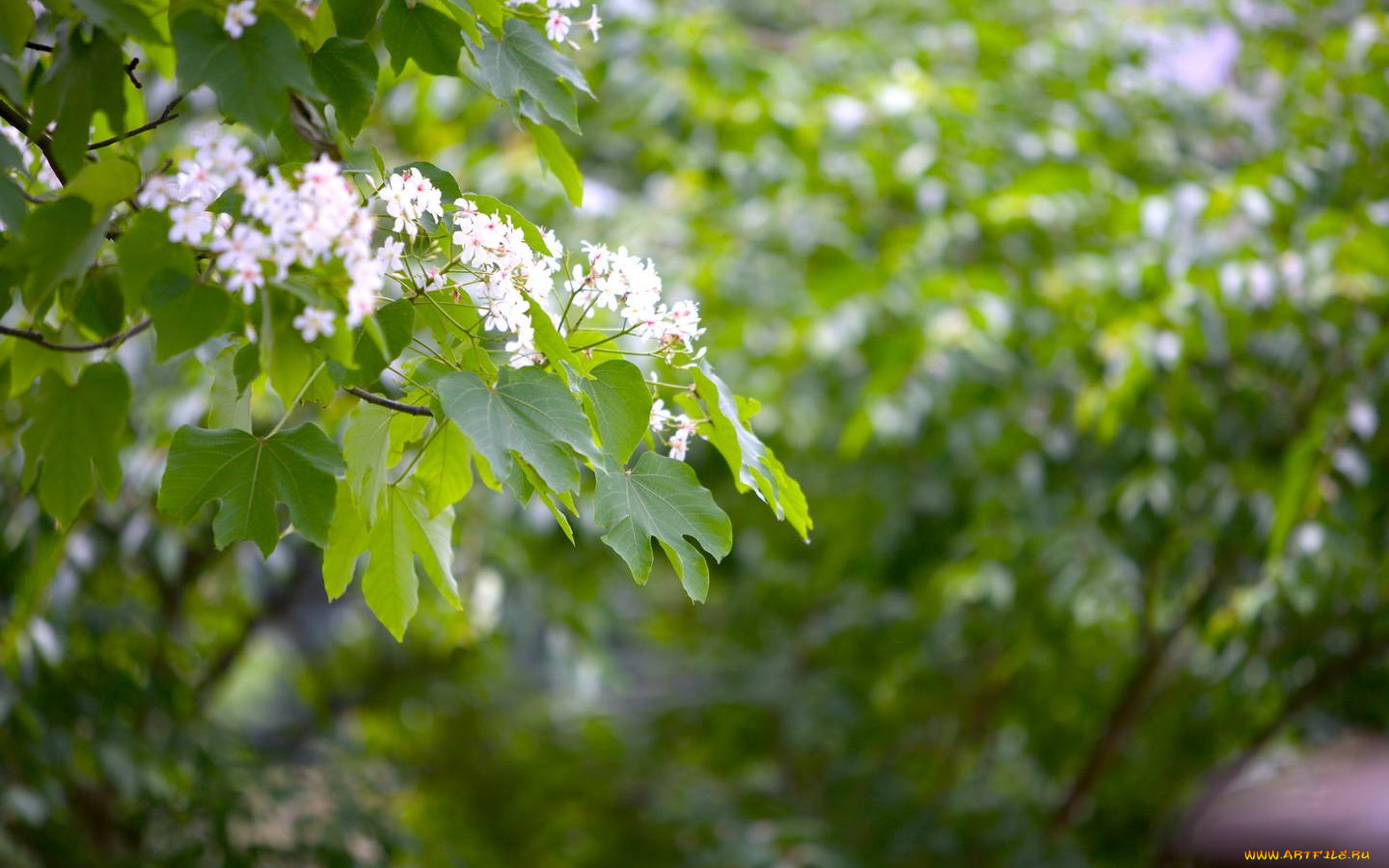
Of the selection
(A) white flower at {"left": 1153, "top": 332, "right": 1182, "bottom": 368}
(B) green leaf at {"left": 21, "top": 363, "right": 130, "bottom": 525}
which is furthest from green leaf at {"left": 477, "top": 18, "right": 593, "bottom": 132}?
(A) white flower at {"left": 1153, "top": 332, "right": 1182, "bottom": 368}

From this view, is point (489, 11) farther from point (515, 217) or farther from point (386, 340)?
point (386, 340)

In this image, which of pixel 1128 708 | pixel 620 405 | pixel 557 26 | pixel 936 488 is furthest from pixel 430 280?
pixel 1128 708

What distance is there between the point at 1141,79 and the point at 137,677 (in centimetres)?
283

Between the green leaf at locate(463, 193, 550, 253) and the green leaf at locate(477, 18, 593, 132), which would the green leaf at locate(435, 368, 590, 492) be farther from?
the green leaf at locate(477, 18, 593, 132)

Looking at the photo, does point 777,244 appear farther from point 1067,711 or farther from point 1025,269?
point 1067,711

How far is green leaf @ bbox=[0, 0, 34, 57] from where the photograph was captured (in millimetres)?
640

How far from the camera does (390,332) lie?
0.67 metres

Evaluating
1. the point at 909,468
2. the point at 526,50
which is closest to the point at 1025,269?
the point at 909,468

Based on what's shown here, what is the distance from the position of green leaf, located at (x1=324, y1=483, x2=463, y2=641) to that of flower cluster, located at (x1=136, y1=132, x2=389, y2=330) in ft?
0.66

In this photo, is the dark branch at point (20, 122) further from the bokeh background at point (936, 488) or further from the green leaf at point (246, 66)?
the bokeh background at point (936, 488)

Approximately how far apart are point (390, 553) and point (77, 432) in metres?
0.21

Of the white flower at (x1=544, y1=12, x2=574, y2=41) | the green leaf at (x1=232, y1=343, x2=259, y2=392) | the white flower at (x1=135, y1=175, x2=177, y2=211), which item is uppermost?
the white flower at (x1=544, y1=12, x2=574, y2=41)

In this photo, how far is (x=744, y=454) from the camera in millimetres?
753

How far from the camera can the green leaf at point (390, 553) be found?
2.42ft
